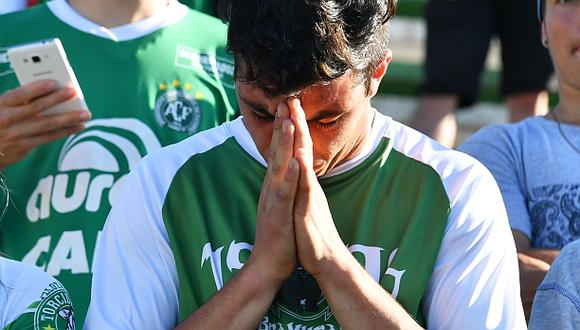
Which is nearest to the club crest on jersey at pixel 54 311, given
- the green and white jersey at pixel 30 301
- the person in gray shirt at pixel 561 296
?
the green and white jersey at pixel 30 301

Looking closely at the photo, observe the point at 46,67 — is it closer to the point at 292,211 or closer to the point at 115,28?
the point at 115,28

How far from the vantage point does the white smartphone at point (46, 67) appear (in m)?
3.73

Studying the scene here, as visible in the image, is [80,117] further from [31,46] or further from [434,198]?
[434,198]

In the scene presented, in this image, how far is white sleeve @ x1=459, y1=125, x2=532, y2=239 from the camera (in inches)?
152

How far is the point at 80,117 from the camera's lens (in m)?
3.78

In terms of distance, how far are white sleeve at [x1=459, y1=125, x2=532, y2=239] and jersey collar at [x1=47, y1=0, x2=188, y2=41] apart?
102 cm

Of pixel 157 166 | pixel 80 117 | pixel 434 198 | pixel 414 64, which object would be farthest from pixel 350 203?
pixel 414 64

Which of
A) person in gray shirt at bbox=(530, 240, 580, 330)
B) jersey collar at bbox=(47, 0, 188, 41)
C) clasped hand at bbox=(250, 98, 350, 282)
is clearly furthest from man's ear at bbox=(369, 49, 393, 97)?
jersey collar at bbox=(47, 0, 188, 41)

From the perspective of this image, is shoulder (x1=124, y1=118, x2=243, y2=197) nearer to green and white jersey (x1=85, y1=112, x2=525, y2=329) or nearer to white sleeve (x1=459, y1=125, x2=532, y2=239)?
green and white jersey (x1=85, y1=112, x2=525, y2=329)

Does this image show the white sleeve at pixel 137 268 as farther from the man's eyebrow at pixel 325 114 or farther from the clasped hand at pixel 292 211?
the man's eyebrow at pixel 325 114

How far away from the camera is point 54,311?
2.95m

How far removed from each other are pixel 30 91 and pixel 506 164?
143 cm

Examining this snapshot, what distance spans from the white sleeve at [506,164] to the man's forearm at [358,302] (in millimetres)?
1005

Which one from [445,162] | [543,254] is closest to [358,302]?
[445,162]
